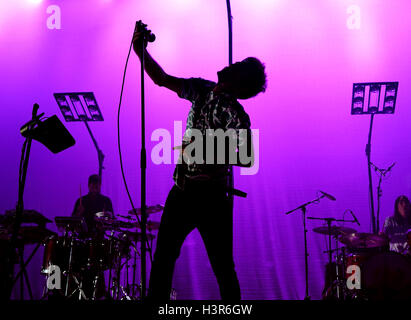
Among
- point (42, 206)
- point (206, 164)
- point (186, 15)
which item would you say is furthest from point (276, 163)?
point (206, 164)

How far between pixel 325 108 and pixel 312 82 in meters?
0.45

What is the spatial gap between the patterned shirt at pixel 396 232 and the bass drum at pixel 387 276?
129cm

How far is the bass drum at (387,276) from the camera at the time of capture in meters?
4.43

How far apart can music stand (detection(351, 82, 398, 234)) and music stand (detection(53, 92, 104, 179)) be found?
376cm

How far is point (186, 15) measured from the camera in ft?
21.5

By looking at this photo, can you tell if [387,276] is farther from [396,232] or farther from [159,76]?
[159,76]

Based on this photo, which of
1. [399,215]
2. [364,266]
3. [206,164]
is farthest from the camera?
[399,215]

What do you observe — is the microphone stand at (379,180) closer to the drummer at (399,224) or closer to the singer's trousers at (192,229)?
the drummer at (399,224)

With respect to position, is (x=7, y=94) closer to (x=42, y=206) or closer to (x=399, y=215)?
(x=42, y=206)

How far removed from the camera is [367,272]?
469cm

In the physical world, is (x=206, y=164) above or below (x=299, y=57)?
below

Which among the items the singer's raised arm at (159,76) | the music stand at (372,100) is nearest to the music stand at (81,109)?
the music stand at (372,100)

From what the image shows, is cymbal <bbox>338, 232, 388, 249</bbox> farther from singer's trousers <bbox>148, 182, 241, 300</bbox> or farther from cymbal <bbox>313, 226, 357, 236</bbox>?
singer's trousers <bbox>148, 182, 241, 300</bbox>
